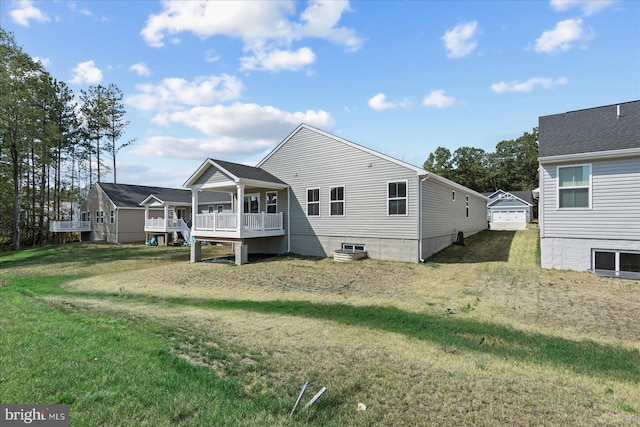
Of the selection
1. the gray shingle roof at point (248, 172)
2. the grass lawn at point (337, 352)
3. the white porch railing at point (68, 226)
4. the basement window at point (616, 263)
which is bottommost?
the grass lawn at point (337, 352)

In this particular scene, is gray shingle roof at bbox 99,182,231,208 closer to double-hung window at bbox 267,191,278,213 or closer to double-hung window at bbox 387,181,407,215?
double-hung window at bbox 267,191,278,213

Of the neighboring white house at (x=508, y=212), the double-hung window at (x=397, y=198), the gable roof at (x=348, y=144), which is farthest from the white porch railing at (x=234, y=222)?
the neighboring white house at (x=508, y=212)

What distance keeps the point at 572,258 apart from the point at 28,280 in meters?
19.5

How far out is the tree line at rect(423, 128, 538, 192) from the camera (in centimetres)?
5212

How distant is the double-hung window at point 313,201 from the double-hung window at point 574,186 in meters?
9.53

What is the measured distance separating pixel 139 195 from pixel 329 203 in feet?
81.2

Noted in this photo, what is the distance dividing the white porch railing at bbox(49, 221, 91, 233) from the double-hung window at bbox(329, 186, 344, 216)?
91.5 feet

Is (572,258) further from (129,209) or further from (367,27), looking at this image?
(129,209)

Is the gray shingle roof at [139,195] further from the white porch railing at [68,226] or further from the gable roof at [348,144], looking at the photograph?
the gable roof at [348,144]

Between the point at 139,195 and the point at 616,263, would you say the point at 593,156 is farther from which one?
the point at 139,195

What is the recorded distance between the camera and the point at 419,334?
5359 mm

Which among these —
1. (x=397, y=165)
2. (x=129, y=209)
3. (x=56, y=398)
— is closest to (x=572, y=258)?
(x=397, y=165)

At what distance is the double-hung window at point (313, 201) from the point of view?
15.4m

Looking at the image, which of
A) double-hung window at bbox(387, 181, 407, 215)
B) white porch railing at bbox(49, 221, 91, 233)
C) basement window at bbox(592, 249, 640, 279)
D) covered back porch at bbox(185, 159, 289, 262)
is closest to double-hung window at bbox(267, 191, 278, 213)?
covered back porch at bbox(185, 159, 289, 262)
